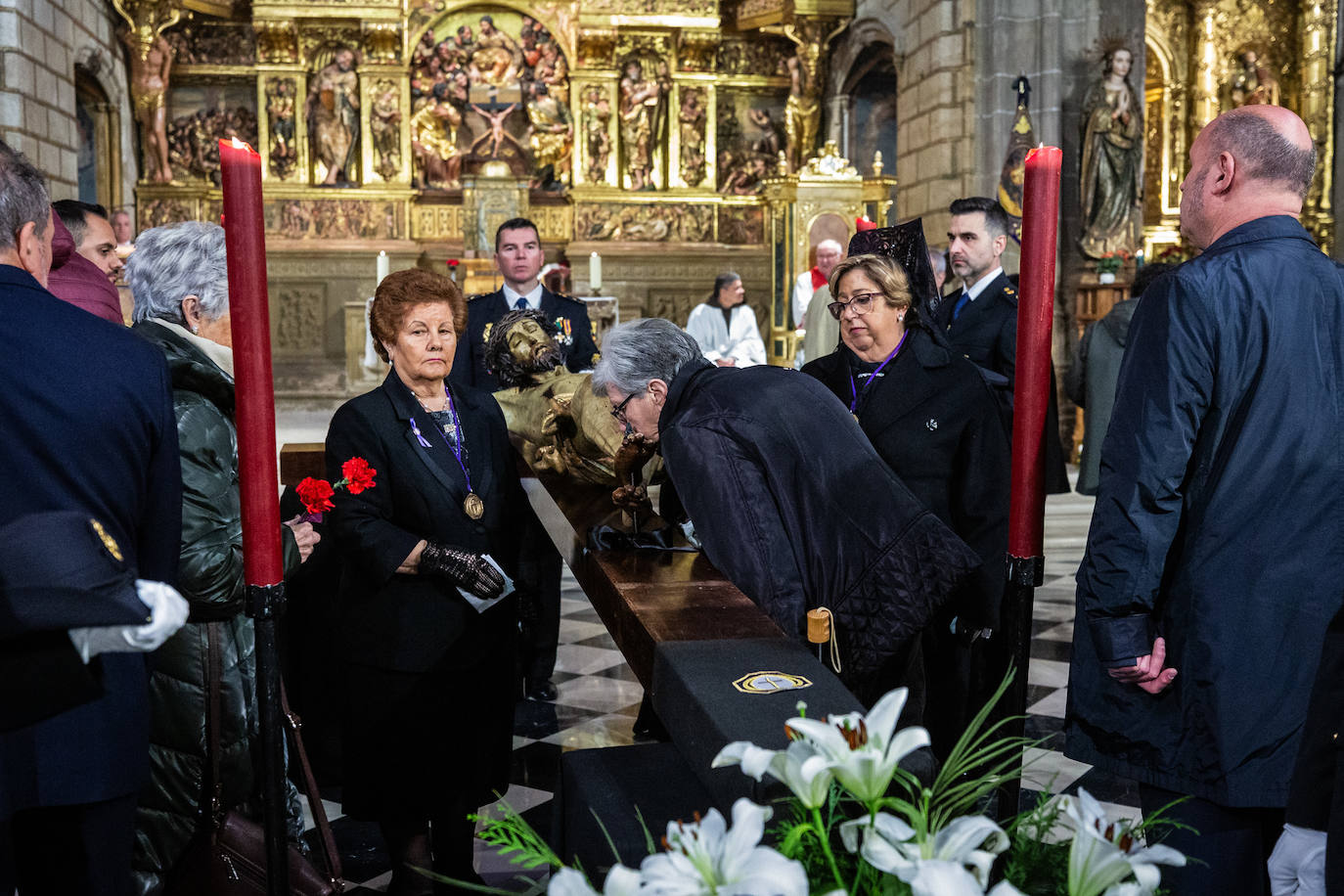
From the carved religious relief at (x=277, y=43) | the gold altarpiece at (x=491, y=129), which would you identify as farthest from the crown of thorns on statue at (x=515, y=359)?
the carved religious relief at (x=277, y=43)

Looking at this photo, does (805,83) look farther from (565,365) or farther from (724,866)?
(724,866)

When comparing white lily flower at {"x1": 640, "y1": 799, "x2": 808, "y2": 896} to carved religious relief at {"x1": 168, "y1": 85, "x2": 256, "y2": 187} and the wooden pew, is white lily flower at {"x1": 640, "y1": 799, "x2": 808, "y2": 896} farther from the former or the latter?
carved religious relief at {"x1": 168, "y1": 85, "x2": 256, "y2": 187}

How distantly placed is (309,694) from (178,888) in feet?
3.61

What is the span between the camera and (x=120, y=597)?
1120 mm

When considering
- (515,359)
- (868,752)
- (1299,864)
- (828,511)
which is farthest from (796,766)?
(515,359)

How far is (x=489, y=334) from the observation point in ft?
15.5

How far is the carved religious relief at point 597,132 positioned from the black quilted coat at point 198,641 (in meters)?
13.0

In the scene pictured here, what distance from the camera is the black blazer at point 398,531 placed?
2.64 meters

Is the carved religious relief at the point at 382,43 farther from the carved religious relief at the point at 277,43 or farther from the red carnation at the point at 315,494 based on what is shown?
the red carnation at the point at 315,494

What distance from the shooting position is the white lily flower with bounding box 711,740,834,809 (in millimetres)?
815

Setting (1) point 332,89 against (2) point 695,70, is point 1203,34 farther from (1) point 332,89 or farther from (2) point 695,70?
(1) point 332,89

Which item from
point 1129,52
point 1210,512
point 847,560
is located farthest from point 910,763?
point 1129,52

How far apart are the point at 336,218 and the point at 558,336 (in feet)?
36.5

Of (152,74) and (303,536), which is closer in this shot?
(303,536)
